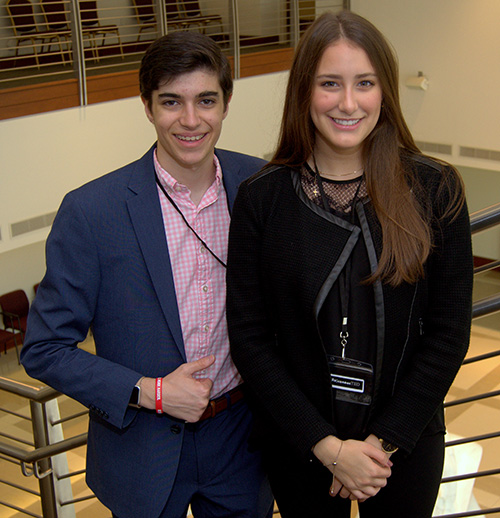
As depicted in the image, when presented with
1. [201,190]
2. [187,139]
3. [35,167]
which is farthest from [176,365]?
[35,167]

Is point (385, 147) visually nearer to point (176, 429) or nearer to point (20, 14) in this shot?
point (176, 429)

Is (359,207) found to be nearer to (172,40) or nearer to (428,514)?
(172,40)

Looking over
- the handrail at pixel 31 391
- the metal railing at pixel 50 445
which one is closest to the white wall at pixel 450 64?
the metal railing at pixel 50 445

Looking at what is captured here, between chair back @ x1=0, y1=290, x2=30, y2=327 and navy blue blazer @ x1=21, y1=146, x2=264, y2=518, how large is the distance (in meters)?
9.48

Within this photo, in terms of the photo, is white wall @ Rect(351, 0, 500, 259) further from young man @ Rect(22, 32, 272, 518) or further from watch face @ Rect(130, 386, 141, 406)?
watch face @ Rect(130, 386, 141, 406)

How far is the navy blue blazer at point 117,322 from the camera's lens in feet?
5.92

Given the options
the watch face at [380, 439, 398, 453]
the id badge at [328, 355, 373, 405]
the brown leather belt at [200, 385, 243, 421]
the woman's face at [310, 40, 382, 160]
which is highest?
the woman's face at [310, 40, 382, 160]

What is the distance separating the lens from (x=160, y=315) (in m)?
1.86

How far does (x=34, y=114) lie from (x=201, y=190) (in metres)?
5.82

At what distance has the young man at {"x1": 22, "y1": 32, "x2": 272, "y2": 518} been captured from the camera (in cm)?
181

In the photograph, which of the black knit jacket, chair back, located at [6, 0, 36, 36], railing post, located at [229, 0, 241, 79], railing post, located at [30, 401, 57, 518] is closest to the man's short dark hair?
the black knit jacket

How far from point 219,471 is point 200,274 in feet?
1.85

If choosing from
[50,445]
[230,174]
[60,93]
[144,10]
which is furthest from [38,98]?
[230,174]

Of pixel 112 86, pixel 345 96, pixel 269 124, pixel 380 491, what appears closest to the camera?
pixel 345 96
